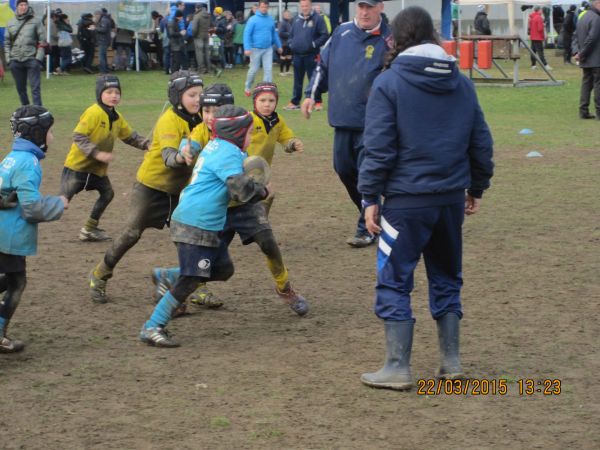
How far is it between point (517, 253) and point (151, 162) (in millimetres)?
3346

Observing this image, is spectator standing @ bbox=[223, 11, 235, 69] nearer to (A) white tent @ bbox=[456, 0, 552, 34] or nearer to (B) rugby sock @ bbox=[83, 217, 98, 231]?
(A) white tent @ bbox=[456, 0, 552, 34]

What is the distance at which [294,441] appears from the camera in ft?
16.6

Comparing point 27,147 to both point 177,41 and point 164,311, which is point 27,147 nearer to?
point 164,311

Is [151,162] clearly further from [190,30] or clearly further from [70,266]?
[190,30]

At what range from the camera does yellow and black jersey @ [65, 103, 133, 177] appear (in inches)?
371

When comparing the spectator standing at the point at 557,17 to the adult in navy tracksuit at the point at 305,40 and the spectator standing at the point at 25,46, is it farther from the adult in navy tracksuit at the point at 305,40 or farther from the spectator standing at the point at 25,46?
the spectator standing at the point at 25,46

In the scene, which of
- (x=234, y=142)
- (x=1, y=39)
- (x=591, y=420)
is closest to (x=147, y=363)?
(x=234, y=142)

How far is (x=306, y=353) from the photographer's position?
257 inches

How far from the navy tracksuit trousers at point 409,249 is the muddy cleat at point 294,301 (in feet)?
5.29

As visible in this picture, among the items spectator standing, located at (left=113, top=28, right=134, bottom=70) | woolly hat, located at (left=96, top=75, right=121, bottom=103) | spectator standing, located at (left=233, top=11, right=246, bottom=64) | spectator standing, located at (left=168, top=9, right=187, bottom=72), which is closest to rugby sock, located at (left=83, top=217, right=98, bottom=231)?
woolly hat, located at (left=96, top=75, right=121, bottom=103)

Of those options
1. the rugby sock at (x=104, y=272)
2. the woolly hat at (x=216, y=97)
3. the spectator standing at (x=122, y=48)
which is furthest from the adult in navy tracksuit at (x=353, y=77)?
the spectator standing at (x=122, y=48)

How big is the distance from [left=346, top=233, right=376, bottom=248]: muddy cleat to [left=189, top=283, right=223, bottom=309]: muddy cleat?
2180 mm

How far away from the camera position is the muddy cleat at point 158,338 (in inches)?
260

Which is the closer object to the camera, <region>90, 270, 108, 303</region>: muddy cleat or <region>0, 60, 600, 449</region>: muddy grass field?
<region>0, 60, 600, 449</region>: muddy grass field
